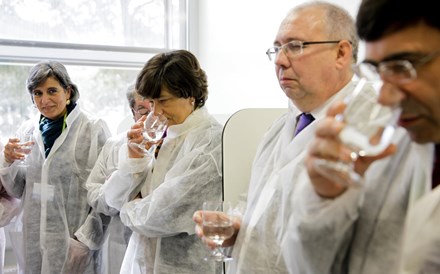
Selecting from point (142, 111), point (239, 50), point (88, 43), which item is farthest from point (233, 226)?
point (88, 43)

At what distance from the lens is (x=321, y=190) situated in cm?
69

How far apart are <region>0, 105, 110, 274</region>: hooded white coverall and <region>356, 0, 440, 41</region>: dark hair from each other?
1.91m

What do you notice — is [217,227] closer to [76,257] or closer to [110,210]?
[110,210]

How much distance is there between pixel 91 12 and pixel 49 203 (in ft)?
5.54

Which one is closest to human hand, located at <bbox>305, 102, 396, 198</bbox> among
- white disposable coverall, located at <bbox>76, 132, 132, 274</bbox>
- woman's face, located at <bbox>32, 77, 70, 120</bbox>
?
white disposable coverall, located at <bbox>76, 132, 132, 274</bbox>

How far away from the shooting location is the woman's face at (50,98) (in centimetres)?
233

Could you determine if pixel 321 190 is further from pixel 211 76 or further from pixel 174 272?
pixel 211 76

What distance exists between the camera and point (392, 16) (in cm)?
65

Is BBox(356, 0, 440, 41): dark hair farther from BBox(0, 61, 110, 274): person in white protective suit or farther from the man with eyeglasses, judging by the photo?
BBox(0, 61, 110, 274): person in white protective suit

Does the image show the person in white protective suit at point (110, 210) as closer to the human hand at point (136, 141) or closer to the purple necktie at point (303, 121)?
the human hand at point (136, 141)

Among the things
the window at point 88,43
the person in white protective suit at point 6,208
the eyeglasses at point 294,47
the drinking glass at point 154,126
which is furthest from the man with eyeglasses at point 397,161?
the window at point 88,43

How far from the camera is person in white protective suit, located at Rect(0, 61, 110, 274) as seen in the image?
232 centimetres

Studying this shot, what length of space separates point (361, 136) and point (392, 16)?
0.60 feet

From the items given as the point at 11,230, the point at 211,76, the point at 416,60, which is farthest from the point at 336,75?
the point at 211,76
